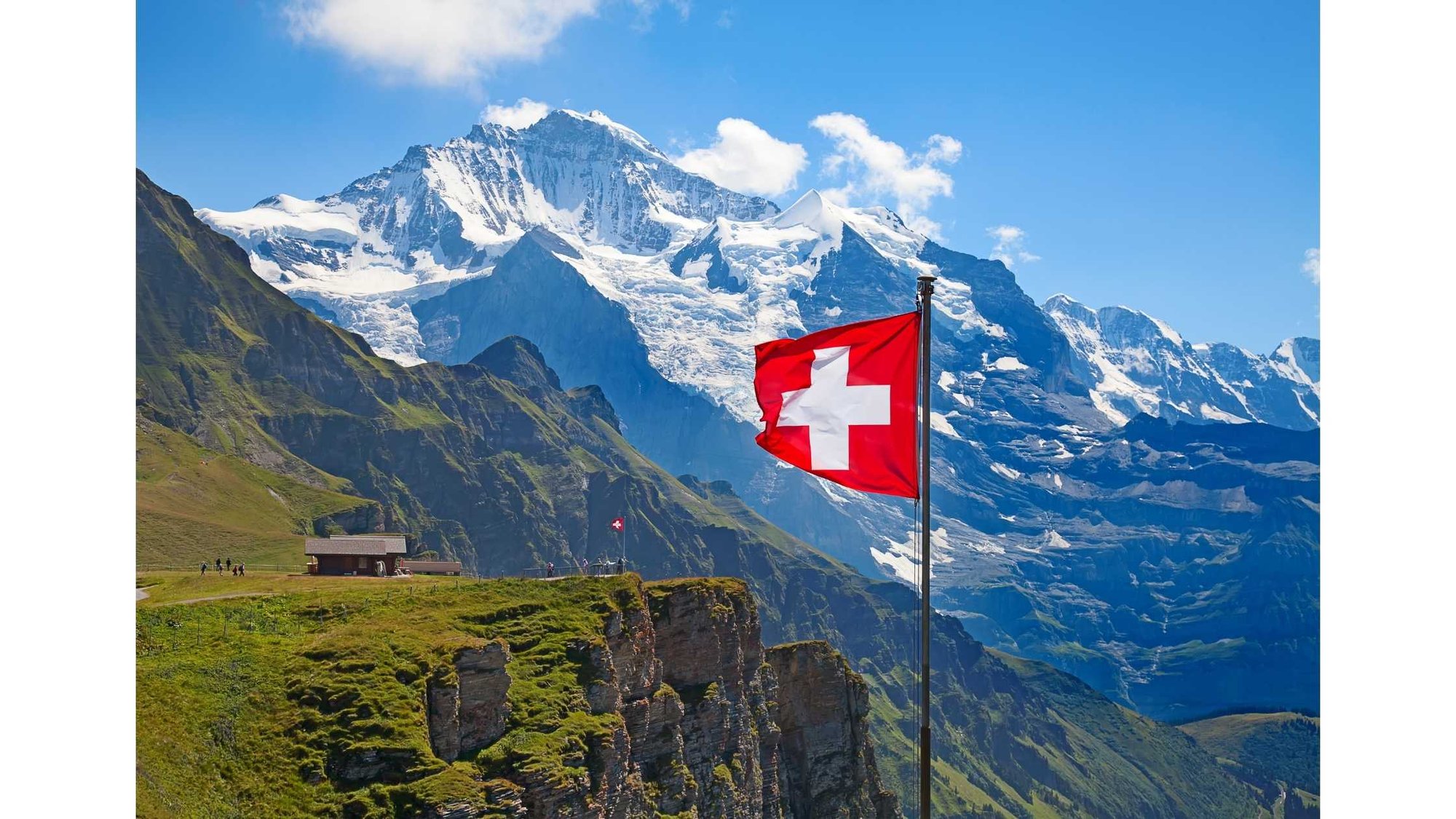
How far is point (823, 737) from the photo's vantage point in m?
152

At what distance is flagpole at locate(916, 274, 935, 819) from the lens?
1449 inches

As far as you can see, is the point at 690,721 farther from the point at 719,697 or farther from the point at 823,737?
the point at 823,737

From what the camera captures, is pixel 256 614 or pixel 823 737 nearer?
pixel 256 614

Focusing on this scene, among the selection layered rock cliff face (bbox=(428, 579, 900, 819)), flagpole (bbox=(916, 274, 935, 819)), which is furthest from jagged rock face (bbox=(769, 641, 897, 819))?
flagpole (bbox=(916, 274, 935, 819))

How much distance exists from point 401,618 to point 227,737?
78.6 ft

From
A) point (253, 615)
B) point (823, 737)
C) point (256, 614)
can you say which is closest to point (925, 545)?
point (253, 615)

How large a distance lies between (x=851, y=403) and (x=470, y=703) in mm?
64678

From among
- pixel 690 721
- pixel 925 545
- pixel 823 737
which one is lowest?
pixel 823 737

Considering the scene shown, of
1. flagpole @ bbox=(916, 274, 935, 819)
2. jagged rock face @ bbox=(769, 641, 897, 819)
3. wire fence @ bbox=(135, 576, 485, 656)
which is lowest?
jagged rock face @ bbox=(769, 641, 897, 819)

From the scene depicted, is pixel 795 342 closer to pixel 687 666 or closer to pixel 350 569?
pixel 687 666

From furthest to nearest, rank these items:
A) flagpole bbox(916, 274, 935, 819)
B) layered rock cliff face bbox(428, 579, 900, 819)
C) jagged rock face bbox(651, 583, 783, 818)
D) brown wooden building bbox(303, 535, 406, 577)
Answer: brown wooden building bbox(303, 535, 406, 577) → jagged rock face bbox(651, 583, 783, 818) → layered rock cliff face bbox(428, 579, 900, 819) → flagpole bbox(916, 274, 935, 819)

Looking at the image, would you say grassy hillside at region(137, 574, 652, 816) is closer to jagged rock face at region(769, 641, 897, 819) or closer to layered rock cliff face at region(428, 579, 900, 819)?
layered rock cliff face at region(428, 579, 900, 819)

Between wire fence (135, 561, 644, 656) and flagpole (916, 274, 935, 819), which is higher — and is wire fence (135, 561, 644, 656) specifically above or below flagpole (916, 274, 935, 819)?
below

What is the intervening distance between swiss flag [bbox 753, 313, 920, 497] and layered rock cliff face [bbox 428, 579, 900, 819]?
175 ft
